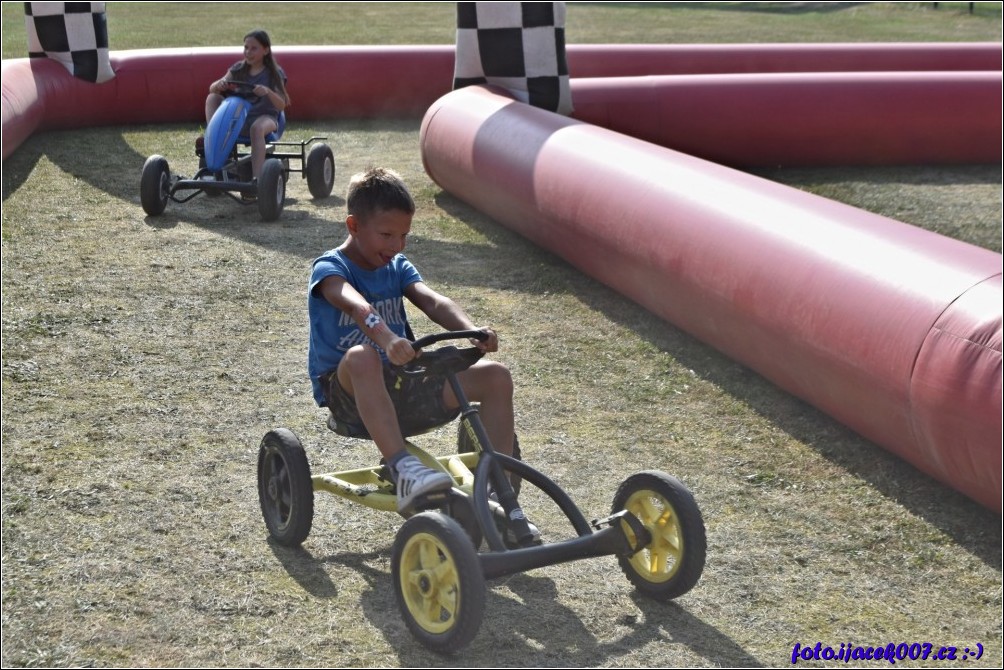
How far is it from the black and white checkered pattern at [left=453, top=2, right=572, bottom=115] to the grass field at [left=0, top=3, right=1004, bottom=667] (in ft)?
4.93

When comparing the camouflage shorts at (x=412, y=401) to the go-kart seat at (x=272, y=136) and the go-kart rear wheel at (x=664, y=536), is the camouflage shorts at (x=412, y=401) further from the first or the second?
the go-kart seat at (x=272, y=136)

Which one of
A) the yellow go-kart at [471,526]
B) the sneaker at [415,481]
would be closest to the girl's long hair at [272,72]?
the yellow go-kart at [471,526]

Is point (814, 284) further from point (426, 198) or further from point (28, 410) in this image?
point (426, 198)

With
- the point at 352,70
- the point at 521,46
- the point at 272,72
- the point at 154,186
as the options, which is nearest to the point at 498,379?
the point at 154,186

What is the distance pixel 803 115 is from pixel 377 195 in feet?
21.7

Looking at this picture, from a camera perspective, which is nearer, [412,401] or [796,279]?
[412,401]

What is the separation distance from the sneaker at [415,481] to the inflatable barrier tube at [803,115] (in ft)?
21.0

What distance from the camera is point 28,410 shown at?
4406 mm

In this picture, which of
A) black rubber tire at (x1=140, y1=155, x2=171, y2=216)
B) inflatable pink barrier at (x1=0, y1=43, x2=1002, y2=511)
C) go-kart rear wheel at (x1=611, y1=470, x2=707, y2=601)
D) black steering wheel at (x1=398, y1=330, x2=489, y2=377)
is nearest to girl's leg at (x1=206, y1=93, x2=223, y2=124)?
black rubber tire at (x1=140, y1=155, x2=171, y2=216)

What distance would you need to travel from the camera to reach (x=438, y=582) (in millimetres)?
2914

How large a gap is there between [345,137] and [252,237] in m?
3.59

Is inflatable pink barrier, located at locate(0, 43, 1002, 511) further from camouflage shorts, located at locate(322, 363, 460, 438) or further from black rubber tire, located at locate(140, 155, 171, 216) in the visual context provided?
black rubber tire, located at locate(140, 155, 171, 216)

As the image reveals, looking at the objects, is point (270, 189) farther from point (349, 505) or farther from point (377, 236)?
point (377, 236)

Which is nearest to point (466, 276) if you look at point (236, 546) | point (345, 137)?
point (236, 546)
